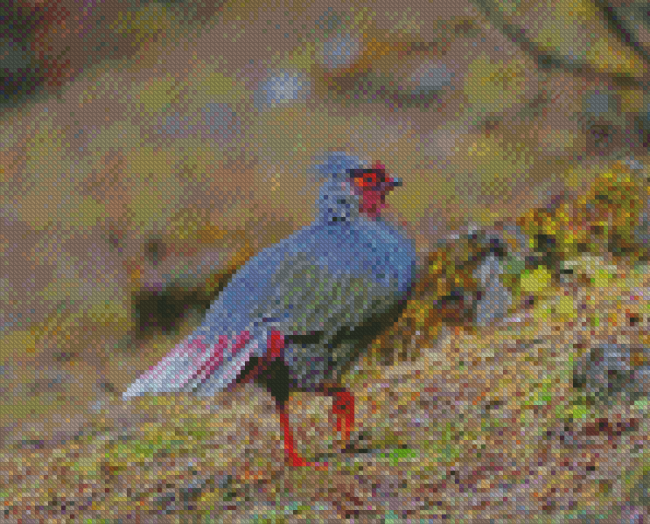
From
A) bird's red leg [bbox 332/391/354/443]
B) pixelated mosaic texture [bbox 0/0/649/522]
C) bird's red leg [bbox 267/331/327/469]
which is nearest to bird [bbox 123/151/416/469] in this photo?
bird's red leg [bbox 267/331/327/469]

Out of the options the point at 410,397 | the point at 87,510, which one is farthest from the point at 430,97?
the point at 87,510

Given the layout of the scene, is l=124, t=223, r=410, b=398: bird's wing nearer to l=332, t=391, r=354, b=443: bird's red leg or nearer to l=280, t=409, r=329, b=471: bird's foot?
l=280, t=409, r=329, b=471: bird's foot

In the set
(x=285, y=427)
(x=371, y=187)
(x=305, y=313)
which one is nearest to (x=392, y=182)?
(x=371, y=187)

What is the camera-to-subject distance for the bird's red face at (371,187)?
3.96 m

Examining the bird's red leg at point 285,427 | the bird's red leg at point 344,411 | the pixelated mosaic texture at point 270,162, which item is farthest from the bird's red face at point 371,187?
the pixelated mosaic texture at point 270,162

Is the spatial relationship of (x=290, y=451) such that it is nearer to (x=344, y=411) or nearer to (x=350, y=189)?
(x=344, y=411)

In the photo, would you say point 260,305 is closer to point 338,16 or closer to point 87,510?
point 87,510

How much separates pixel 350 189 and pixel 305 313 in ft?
2.19

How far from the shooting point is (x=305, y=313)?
3.62m

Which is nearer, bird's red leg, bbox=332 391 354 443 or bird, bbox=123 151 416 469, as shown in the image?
bird, bbox=123 151 416 469

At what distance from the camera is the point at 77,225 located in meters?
5.96

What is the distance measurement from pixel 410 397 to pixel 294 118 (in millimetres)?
2454

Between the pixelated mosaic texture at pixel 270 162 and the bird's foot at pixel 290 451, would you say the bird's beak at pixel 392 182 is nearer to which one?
the bird's foot at pixel 290 451

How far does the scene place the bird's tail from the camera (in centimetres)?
355
